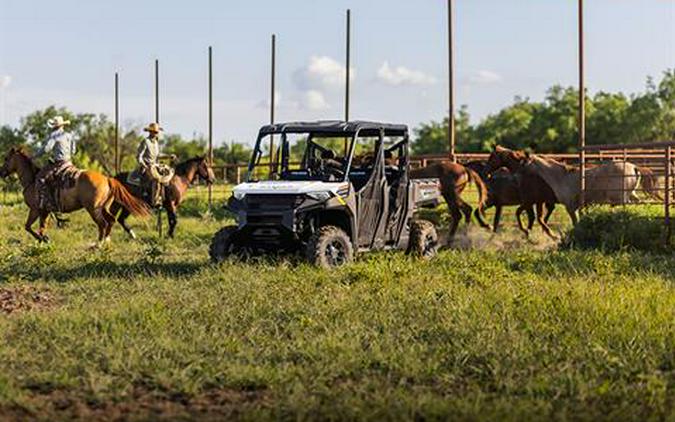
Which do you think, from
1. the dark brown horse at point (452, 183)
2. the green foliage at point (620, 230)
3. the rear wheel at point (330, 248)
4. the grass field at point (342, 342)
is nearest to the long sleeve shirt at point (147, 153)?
the dark brown horse at point (452, 183)

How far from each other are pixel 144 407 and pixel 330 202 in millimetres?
6897

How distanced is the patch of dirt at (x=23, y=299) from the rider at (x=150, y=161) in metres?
9.38

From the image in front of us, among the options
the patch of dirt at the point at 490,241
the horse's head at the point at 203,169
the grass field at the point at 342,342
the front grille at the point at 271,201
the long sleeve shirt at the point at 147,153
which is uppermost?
the long sleeve shirt at the point at 147,153

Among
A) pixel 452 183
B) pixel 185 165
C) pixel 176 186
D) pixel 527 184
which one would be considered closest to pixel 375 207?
pixel 452 183

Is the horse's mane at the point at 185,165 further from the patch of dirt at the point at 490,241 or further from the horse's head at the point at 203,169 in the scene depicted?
the patch of dirt at the point at 490,241

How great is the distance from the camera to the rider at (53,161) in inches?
761

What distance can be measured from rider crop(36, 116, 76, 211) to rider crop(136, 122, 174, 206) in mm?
2775

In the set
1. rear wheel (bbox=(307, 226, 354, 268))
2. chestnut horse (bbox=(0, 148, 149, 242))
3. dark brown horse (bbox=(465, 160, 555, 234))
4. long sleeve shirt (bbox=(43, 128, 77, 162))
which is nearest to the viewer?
rear wheel (bbox=(307, 226, 354, 268))

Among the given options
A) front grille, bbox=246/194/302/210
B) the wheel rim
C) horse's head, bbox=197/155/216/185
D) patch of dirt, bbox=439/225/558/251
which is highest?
horse's head, bbox=197/155/216/185

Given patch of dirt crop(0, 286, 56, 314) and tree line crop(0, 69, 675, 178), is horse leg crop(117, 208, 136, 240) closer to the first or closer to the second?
patch of dirt crop(0, 286, 56, 314)

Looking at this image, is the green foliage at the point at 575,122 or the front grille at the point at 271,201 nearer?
the front grille at the point at 271,201

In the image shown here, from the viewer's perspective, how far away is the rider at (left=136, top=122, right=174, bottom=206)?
882 inches

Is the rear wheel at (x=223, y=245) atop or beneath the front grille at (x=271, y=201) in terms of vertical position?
beneath

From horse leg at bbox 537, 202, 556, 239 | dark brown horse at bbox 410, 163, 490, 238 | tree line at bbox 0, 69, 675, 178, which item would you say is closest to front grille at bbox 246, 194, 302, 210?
dark brown horse at bbox 410, 163, 490, 238
